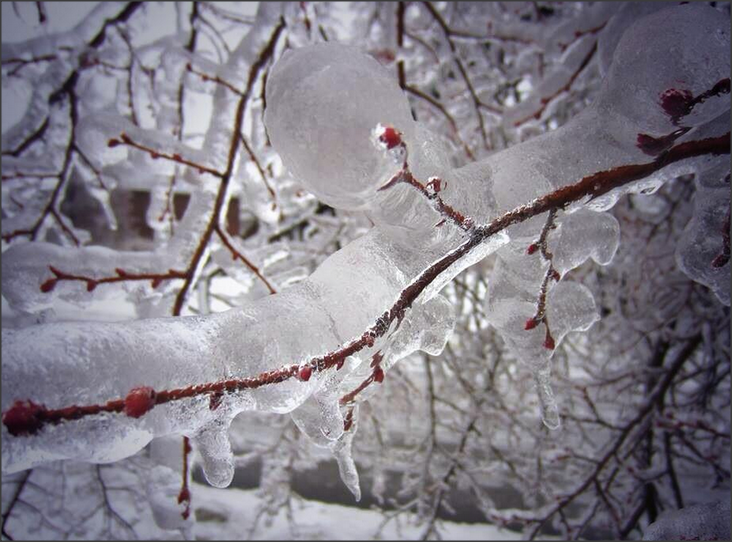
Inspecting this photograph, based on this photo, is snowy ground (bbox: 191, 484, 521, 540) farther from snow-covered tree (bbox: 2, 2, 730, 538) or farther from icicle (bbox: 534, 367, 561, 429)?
icicle (bbox: 534, 367, 561, 429)

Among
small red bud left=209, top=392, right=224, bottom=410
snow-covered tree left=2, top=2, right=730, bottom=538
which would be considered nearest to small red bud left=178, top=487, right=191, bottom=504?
snow-covered tree left=2, top=2, right=730, bottom=538

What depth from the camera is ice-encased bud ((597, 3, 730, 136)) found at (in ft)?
2.26

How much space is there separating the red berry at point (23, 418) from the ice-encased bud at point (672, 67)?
3.23 ft

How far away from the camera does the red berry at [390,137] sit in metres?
0.53

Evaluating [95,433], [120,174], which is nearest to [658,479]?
[95,433]

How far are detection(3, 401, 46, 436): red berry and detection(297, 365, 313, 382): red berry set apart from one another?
294 millimetres

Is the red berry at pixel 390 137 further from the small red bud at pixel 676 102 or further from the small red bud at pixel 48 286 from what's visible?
the small red bud at pixel 48 286

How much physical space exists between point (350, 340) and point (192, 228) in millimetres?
1055

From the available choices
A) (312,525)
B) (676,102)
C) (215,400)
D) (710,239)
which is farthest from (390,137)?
(312,525)

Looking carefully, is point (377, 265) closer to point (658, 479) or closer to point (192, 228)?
point (192, 228)

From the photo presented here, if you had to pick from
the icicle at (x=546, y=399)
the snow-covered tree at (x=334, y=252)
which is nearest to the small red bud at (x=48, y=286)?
the snow-covered tree at (x=334, y=252)

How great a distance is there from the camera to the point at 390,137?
53 centimetres

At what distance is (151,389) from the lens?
0.50 meters

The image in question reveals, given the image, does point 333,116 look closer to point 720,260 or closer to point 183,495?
point 720,260
